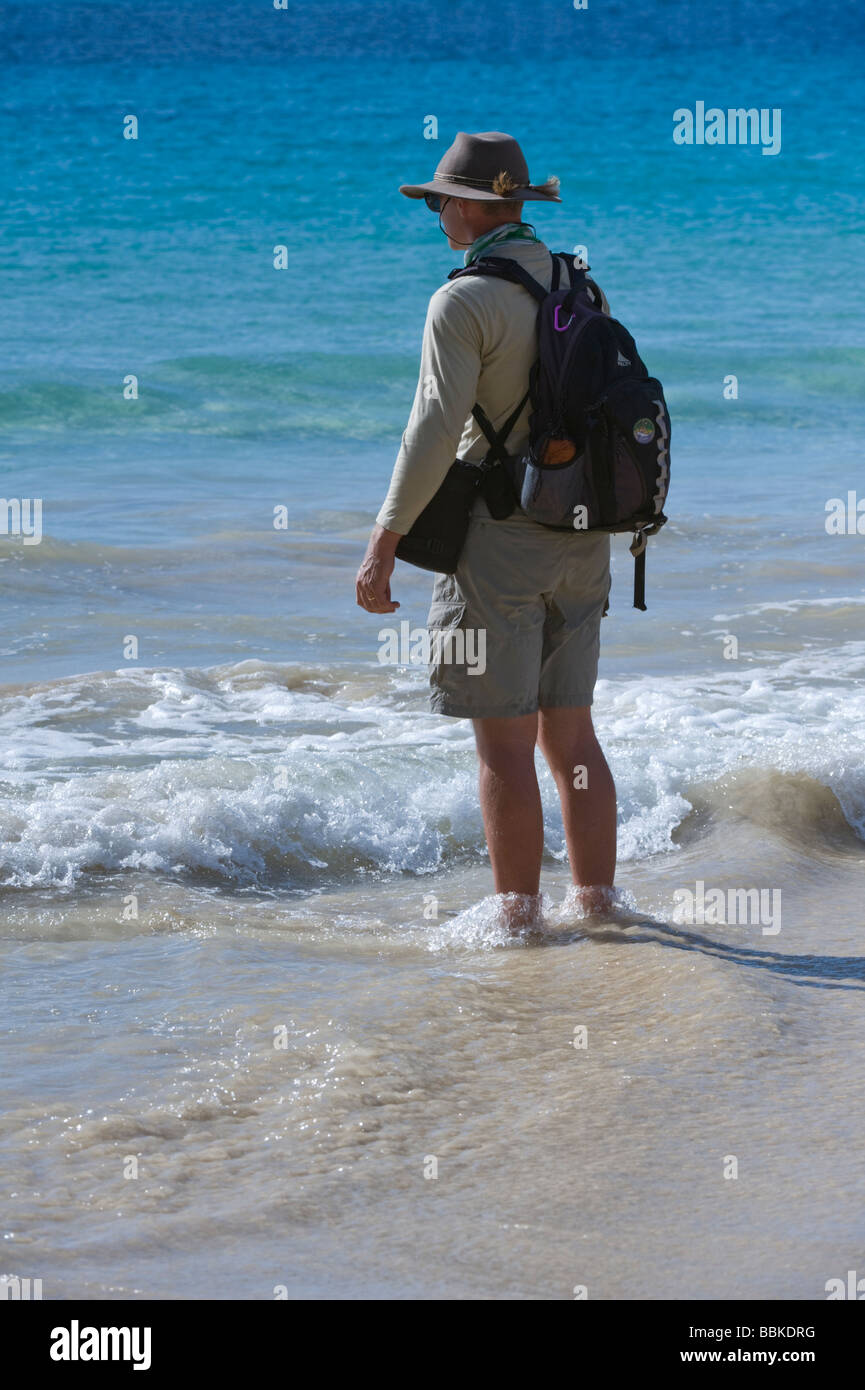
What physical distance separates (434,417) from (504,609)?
0.47 metres

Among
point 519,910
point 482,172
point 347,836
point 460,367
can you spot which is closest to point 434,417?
point 460,367

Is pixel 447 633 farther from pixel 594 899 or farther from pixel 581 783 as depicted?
pixel 594 899

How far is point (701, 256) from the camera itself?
982 inches

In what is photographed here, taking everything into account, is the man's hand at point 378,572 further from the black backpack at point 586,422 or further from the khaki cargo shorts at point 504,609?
the black backpack at point 586,422

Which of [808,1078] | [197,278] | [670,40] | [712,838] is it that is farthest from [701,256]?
[808,1078]

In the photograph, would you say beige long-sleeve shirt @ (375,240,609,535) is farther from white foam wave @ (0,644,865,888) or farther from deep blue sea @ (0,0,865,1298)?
white foam wave @ (0,644,865,888)

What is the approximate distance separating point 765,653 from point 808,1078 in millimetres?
4456

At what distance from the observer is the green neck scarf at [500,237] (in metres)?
3.49

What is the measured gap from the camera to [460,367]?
3367 millimetres

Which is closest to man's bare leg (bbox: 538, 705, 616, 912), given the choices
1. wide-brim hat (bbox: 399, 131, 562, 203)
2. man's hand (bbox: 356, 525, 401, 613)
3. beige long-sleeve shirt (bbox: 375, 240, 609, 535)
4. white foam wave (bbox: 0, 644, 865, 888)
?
man's hand (bbox: 356, 525, 401, 613)

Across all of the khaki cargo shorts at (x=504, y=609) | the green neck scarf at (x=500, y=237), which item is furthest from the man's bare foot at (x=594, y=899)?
the green neck scarf at (x=500, y=237)
